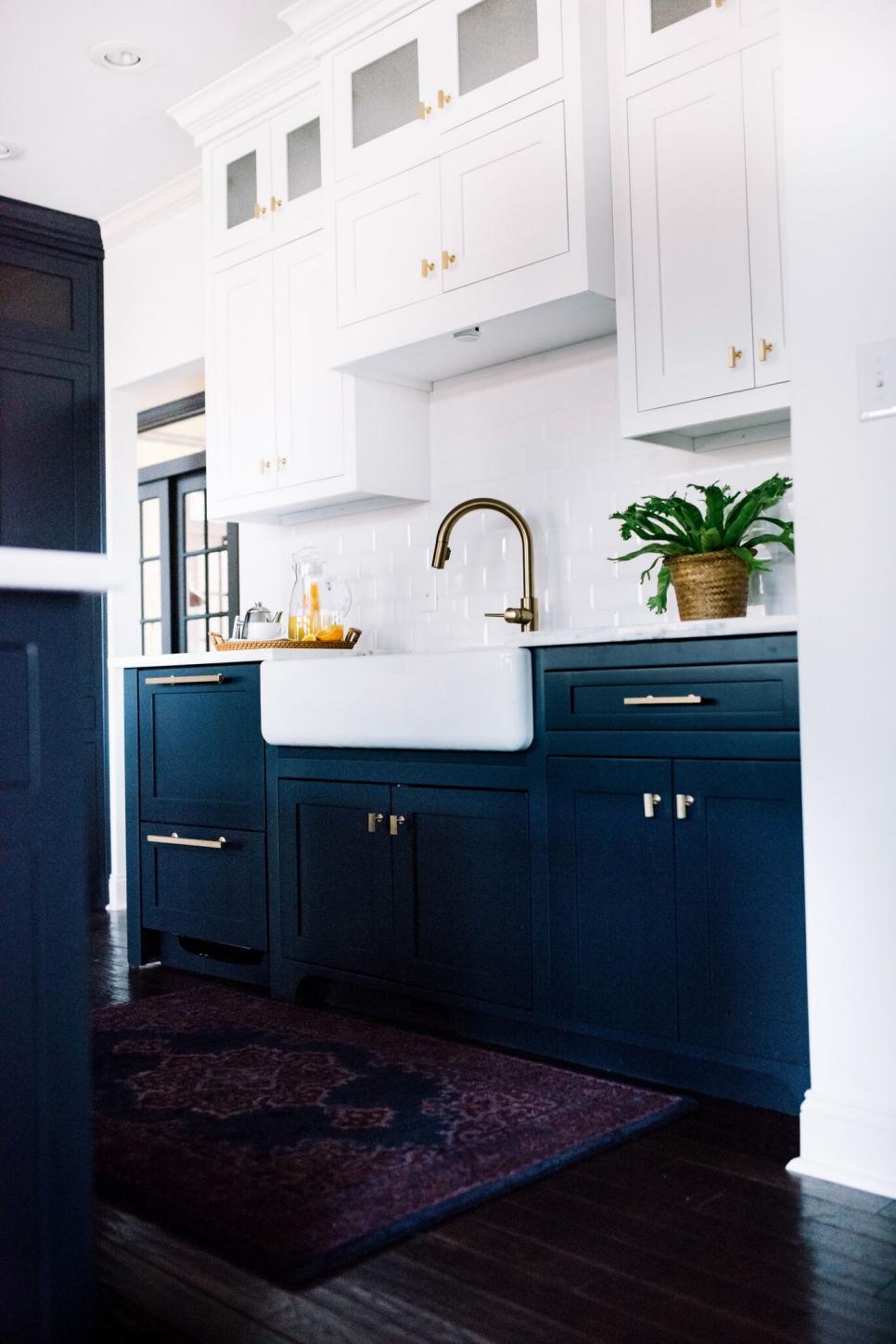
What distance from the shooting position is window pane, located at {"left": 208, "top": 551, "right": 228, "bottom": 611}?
5.60 m

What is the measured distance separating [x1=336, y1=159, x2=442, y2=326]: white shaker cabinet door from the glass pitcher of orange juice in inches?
33.1

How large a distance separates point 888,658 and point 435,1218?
42.8 inches

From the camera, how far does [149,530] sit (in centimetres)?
603

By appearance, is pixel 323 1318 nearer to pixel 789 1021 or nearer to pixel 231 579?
pixel 789 1021

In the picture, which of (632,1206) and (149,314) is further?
(149,314)

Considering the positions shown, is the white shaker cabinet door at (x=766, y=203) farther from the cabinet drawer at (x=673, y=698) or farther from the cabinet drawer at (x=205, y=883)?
the cabinet drawer at (x=205, y=883)

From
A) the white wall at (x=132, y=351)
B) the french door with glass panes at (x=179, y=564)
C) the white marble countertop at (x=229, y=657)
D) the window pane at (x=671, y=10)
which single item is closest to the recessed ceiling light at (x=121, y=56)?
the white wall at (x=132, y=351)

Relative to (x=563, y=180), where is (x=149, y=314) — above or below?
above

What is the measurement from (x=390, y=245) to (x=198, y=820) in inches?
66.7

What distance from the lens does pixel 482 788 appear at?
9.05 ft

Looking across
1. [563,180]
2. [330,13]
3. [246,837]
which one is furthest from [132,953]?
[330,13]

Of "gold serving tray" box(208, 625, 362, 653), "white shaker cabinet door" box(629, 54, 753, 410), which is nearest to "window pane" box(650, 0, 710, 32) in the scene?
"white shaker cabinet door" box(629, 54, 753, 410)

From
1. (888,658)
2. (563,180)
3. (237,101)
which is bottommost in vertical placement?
(888,658)

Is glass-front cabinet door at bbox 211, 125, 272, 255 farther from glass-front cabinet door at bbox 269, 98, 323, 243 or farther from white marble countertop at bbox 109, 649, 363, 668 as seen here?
white marble countertop at bbox 109, 649, 363, 668
